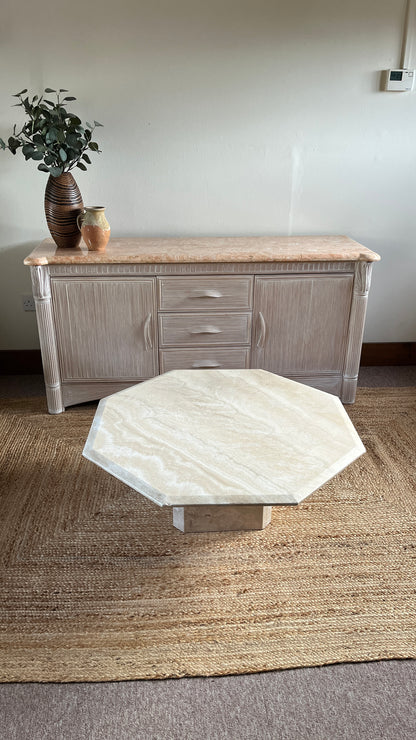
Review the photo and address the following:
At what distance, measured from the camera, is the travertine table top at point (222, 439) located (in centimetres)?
154

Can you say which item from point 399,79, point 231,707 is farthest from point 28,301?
point 231,707

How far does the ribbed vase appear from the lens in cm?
257

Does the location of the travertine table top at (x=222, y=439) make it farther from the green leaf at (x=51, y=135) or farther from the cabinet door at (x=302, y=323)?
the green leaf at (x=51, y=135)

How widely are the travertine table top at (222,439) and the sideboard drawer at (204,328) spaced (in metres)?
0.50

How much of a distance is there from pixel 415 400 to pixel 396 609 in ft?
4.60

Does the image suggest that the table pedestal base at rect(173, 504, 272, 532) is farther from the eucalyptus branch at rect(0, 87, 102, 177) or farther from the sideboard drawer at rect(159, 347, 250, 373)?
the eucalyptus branch at rect(0, 87, 102, 177)

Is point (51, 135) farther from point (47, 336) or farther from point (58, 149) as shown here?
point (47, 336)

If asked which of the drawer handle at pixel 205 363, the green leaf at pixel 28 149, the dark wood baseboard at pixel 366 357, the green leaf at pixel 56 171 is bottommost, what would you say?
the dark wood baseboard at pixel 366 357

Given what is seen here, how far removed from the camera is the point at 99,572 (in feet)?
5.88

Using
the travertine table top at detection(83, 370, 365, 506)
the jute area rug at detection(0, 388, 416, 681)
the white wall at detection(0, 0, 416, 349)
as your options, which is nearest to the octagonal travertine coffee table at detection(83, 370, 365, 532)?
the travertine table top at detection(83, 370, 365, 506)

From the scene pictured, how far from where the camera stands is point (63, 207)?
2.58m

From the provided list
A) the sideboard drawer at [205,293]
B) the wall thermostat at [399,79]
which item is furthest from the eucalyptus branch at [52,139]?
the wall thermostat at [399,79]

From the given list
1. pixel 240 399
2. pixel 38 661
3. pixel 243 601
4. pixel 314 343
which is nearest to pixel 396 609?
pixel 243 601

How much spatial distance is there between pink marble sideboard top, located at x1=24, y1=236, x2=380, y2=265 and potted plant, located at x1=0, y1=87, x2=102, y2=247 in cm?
13
